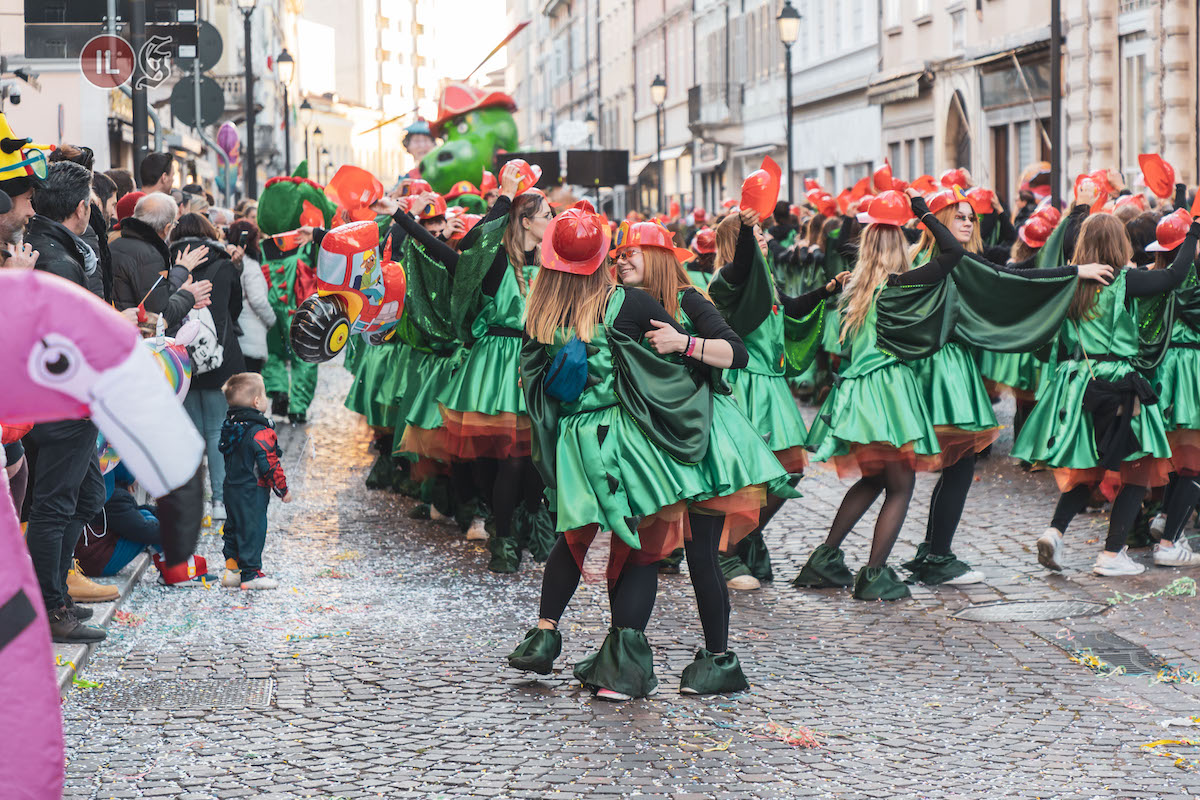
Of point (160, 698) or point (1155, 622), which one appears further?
point (1155, 622)

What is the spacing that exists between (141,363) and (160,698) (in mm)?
3491

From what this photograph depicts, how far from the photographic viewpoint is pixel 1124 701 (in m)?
6.04

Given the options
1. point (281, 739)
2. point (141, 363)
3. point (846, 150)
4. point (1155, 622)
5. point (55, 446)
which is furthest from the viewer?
point (846, 150)

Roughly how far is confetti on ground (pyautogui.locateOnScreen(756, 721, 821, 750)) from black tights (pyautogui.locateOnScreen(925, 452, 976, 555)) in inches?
103

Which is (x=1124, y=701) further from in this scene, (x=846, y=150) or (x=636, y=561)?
(x=846, y=150)

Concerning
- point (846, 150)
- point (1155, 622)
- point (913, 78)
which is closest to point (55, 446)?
point (1155, 622)

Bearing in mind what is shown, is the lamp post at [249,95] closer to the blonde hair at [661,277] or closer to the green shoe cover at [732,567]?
the green shoe cover at [732,567]

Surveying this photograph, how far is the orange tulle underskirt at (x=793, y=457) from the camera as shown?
8031 millimetres

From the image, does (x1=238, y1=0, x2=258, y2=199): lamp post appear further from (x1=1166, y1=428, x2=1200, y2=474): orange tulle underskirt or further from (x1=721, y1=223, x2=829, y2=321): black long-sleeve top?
(x1=1166, y1=428, x2=1200, y2=474): orange tulle underskirt

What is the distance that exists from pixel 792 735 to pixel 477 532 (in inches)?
168

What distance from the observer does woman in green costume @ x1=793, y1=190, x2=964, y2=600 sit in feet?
25.4

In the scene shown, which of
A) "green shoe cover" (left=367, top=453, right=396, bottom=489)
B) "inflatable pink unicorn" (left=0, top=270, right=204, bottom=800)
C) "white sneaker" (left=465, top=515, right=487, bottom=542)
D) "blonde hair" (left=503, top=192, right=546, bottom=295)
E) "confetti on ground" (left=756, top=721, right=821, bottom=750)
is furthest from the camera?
"green shoe cover" (left=367, top=453, right=396, bottom=489)

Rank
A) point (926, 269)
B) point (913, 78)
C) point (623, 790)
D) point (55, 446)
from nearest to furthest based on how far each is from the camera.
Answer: point (623, 790)
point (55, 446)
point (926, 269)
point (913, 78)

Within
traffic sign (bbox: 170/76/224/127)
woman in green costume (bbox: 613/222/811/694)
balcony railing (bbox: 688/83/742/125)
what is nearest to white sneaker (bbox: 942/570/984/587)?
woman in green costume (bbox: 613/222/811/694)
